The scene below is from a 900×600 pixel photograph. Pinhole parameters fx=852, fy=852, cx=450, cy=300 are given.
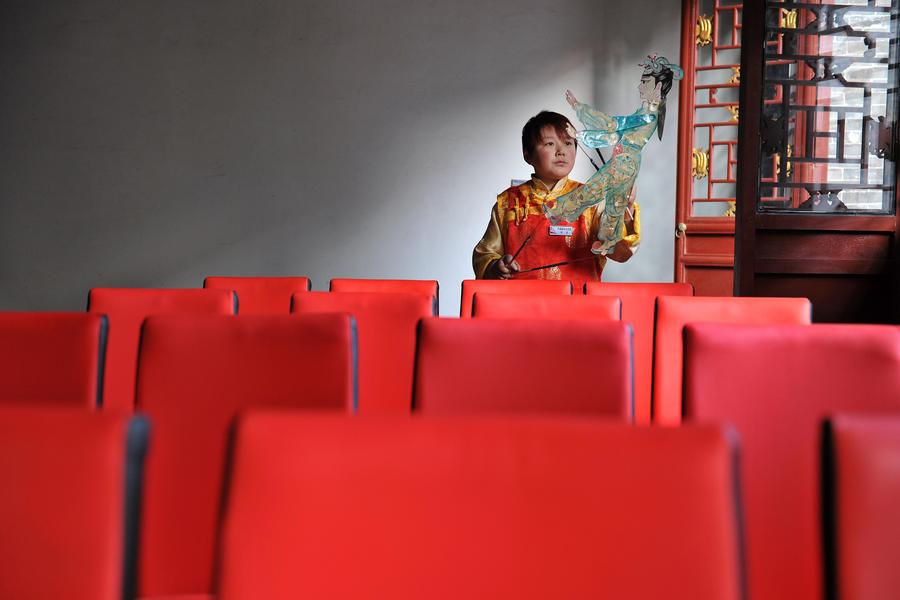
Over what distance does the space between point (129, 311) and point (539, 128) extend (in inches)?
159

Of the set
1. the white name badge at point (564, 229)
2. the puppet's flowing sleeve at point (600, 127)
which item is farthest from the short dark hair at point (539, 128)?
the puppet's flowing sleeve at point (600, 127)

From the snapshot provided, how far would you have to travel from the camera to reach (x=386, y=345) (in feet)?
7.98

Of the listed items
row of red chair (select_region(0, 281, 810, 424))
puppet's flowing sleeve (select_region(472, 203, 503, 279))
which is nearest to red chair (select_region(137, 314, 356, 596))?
row of red chair (select_region(0, 281, 810, 424))

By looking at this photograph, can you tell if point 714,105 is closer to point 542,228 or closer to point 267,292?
point 542,228

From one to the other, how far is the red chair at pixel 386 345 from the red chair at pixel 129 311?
43 cm

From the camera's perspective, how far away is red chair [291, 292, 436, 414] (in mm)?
2398

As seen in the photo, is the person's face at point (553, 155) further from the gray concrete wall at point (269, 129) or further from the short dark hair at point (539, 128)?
the gray concrete wall at point (269, 129)

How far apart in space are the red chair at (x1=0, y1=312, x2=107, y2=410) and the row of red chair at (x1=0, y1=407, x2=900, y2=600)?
91cm

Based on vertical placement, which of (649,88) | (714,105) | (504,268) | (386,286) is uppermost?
(714,105)

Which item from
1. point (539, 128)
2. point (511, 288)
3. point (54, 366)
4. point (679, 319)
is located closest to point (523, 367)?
point (54, 366)

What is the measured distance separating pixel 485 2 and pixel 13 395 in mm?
6101

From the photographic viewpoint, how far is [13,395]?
1677 millimetres

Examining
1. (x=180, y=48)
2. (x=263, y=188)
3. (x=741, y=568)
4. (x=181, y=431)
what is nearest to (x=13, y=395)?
(x=181, y=431)

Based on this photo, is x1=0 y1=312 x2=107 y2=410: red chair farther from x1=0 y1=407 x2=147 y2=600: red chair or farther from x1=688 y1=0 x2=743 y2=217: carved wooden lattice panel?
x1=688 y1=0 x2=743 y2=217: carved wooden lattice panel
